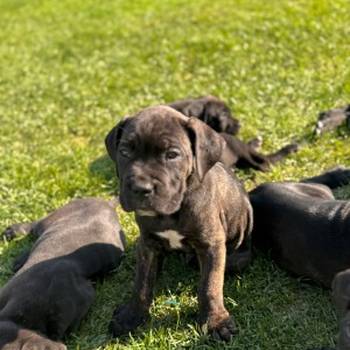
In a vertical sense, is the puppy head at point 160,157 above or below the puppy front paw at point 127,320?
above

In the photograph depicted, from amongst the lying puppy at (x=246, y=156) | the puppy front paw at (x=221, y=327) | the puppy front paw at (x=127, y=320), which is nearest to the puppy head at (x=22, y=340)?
the puppy front paw at (x=127, y=320)

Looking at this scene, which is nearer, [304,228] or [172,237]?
[172,237]

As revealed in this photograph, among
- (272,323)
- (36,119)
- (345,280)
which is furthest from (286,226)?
(36,119)

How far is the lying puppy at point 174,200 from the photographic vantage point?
5.34 meters

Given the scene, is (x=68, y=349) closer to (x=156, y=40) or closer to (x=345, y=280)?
(x=345, y=280)

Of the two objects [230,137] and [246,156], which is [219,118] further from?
[246,156]

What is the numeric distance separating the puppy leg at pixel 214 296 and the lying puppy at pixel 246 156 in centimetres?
282

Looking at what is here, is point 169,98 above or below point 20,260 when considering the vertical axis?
below

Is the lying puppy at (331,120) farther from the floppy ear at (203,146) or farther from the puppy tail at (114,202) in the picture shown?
the floppy ear at (203,146)

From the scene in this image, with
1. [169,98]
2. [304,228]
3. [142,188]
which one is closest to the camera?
[142,188]

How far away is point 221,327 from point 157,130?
1.74 m

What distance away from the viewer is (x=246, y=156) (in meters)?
8.78

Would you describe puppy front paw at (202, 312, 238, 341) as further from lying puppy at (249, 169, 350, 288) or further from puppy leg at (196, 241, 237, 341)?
lying puppy at (249, 169, 350, 288)

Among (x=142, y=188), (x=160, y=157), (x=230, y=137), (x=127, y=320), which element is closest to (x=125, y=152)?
(x=160, y=157)
